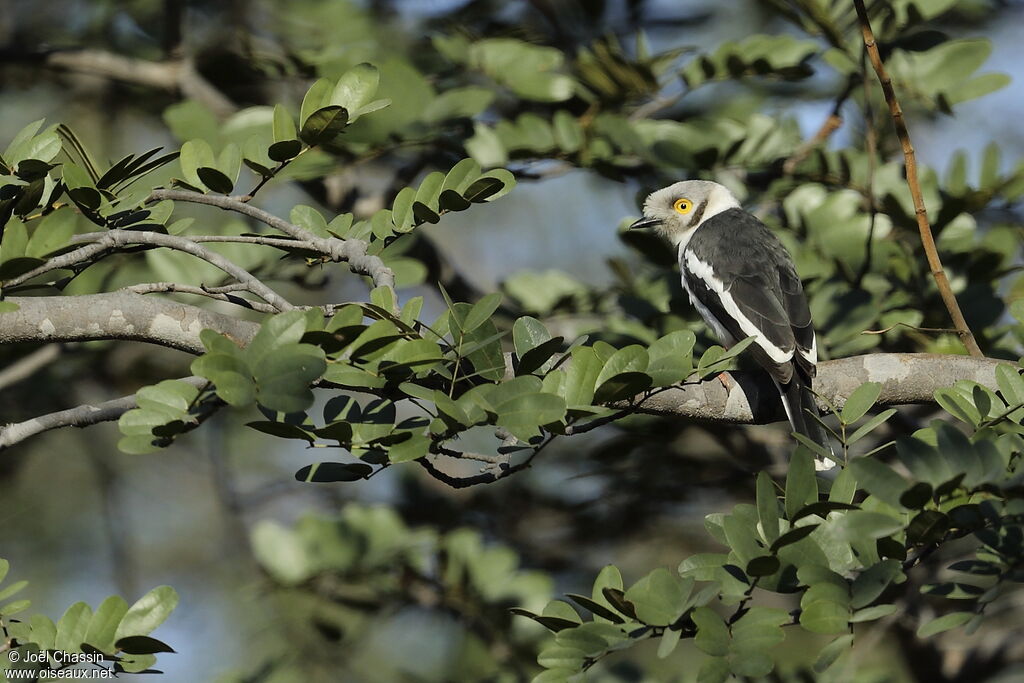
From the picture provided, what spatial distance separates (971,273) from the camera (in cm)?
421

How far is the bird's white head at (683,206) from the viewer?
4.91m

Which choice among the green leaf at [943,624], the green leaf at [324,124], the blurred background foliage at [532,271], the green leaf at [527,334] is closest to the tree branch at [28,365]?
the blurred background foliage at [532,271]

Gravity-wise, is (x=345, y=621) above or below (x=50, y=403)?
below

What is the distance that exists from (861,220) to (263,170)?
109 inches

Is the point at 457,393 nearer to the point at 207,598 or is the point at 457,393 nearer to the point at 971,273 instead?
the point at 971,273

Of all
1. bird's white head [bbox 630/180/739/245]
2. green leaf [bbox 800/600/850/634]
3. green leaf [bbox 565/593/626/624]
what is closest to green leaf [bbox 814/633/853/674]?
green leaf [bbox 800/600/850/634]

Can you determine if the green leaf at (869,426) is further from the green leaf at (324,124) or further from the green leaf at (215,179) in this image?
the green leaf at (215,179)

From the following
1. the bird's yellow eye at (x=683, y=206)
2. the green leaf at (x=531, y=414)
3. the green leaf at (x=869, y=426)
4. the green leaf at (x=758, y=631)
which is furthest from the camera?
the bird's yellow eye at (x=683, y=206)

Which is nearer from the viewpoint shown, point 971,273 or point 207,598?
point 971,273

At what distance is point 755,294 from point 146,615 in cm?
262

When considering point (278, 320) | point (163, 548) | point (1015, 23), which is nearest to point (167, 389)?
point (278, 320)

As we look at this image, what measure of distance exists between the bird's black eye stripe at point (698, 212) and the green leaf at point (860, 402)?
109 inches

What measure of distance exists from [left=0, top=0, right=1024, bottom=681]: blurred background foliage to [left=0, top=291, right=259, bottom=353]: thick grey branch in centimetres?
53

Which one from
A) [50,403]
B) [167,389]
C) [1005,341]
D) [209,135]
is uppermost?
[167,389]
